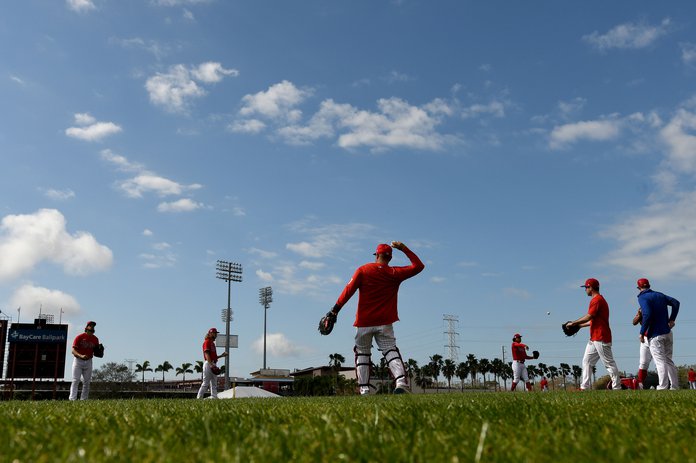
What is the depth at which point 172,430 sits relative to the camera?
3053mm

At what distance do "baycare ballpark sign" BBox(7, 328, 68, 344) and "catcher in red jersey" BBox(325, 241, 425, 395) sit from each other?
91.1m

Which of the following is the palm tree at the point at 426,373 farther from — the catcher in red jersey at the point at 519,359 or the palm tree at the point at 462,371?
the catcher in red jersey at the point at 519,359

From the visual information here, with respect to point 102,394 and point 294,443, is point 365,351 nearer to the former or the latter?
point 294,443

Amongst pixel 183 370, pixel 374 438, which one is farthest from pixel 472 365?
pixel 374 438

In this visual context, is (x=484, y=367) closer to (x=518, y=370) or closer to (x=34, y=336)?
(x=34, y=336)

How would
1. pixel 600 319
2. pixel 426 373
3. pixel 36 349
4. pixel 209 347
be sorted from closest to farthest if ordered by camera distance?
1. pixel 600 319
2. pixel 209 347
3. pixel 36 349
4. pixel 426 373

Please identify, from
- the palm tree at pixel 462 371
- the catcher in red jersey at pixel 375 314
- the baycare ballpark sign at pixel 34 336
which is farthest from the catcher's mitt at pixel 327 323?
the palm tree at pixel 462 371

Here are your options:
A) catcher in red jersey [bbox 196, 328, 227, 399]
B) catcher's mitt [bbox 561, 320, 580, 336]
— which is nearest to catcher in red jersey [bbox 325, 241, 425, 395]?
catcher's mitt [bbox 561, 320, 580, 336]

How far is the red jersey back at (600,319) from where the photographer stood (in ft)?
40.0

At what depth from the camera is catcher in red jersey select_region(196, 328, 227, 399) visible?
17.3m

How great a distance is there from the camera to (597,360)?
1270 centimetres

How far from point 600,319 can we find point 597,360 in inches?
41.1

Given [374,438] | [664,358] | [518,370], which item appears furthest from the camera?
[518,370]

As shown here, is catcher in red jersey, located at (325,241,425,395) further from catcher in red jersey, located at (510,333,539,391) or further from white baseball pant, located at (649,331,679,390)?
catcher in red jersey, located at (510,333,539,391)
